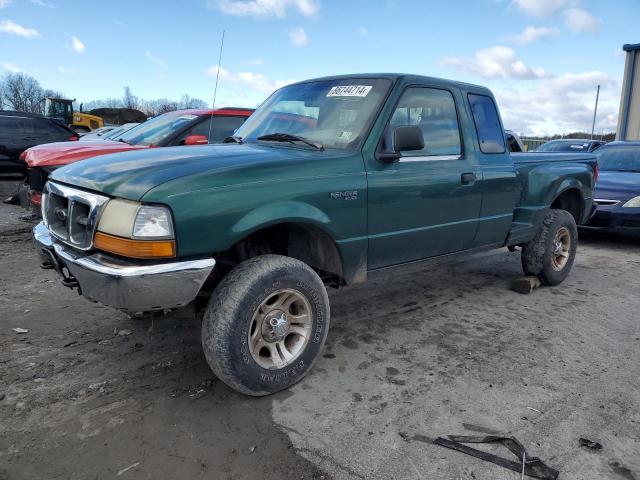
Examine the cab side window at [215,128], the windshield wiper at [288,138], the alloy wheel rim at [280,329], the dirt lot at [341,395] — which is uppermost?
the cab side window at [215,128]

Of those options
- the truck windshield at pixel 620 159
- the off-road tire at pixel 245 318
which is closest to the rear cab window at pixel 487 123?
the off-road tire at pixel 245 318

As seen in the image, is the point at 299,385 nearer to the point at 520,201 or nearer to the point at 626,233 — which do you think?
the point at 520,201

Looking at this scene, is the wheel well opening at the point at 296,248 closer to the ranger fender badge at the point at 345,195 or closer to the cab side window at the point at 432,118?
the ranger fender badge at the point at 345,195

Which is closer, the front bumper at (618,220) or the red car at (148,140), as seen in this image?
the red car at (148,140)

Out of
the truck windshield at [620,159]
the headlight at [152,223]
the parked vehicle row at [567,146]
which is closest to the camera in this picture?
the headlight at [152,223]

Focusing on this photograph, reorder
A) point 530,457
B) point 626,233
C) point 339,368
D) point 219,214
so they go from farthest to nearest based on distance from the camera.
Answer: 1. point 626,233
2. point 339,368
3. point 219,214
4. point 530,457

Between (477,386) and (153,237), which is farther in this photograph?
(477,386)

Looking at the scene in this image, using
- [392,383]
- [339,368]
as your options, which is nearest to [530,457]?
[392,383]

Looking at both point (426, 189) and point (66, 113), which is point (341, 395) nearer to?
point (426, 189)

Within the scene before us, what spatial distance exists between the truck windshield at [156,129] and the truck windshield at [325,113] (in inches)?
107

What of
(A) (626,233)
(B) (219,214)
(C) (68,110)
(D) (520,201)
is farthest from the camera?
(C) (68,110)

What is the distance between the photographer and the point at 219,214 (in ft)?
8.71

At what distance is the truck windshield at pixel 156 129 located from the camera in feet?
21.2

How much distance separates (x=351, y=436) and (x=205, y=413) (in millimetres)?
831
